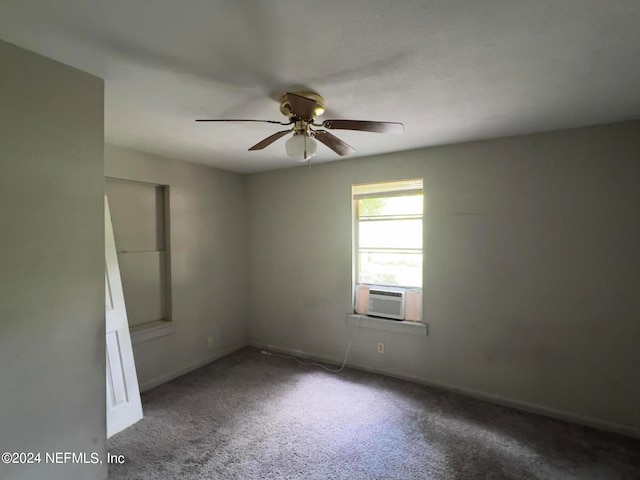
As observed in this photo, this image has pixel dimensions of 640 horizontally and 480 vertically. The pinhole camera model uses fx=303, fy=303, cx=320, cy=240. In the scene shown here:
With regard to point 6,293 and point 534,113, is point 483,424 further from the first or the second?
point 6,293

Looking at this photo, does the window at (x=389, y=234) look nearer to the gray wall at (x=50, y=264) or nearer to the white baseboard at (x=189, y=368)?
the white baseboard at (x=189, y=368)

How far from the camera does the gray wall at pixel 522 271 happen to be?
2.33m

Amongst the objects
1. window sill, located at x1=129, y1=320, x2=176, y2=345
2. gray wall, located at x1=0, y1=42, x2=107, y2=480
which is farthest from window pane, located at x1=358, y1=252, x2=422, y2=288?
gray wall, located at x1=0, y1=42, x2=107, y2=480

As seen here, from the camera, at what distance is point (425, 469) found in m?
1.97

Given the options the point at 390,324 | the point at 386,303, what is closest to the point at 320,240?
the point at 386,303

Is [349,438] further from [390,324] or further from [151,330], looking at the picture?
[151,330]

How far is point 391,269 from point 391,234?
0.39m

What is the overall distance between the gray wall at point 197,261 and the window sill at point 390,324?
1646mm

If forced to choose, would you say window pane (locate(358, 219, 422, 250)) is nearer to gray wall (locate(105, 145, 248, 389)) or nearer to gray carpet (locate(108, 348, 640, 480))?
gray carpet (locate(108, 348, 640, 480))

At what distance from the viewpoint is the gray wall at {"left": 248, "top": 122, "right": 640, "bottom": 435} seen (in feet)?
7.64

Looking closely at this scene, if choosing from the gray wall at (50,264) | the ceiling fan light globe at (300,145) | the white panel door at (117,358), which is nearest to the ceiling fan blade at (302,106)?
the ceiling fan light globe at (300,145)

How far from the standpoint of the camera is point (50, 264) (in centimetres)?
149

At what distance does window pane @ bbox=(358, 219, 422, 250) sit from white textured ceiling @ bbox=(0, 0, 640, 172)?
1.24 m

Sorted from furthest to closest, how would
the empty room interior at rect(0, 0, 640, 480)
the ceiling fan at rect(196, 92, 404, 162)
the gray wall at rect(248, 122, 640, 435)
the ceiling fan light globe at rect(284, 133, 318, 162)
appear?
the gray wall at rect(248, 122, 640, 435) < the ceiling fan light globe at rect(284, 133, 318, 162) < the ceiling fan at rect(196, 92, 404, 162) < the empty room interior at rect(0, 0, 640, 480)
